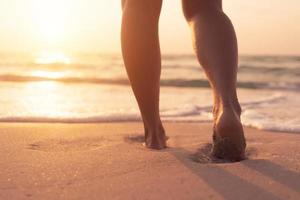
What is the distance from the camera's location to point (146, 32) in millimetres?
1935

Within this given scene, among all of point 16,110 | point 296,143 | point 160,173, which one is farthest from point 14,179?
point 16,110

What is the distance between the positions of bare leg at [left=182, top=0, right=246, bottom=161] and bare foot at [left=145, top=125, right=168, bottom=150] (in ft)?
0.96

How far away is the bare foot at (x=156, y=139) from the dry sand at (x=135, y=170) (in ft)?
0.12

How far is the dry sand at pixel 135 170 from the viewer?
4.73 feet

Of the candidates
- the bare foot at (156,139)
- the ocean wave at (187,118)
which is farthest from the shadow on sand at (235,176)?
the ocean wave at (187,118)

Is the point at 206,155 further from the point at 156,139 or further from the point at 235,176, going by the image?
the point at 235,176

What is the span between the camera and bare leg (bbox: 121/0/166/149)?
6.32ft

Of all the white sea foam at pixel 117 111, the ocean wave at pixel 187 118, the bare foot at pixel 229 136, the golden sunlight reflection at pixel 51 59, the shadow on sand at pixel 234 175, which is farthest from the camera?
the golden sunlight reflection at pixel 51 59

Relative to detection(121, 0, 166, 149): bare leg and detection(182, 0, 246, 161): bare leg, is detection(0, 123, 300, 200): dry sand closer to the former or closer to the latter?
detection(182, 0, 246, 161): bare leg

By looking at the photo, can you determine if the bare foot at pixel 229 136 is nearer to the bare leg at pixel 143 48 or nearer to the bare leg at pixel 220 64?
the bare leg at pixel 220 64

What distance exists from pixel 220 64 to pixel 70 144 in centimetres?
74

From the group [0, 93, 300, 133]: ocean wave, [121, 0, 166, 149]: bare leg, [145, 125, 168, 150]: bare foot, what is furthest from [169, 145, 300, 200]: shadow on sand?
[0, 93, 300, 133]: ocean wave

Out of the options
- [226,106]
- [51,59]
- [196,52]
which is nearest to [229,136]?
[226,106]

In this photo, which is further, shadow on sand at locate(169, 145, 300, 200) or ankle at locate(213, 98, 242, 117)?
ankle at locate(213, 98, 242, 117)
